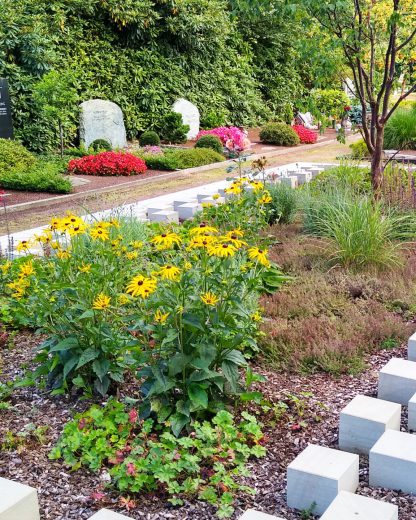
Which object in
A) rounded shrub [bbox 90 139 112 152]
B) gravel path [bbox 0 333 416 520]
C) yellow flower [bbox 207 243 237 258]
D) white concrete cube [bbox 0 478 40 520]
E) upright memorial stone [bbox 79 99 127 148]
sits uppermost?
upright memorial stone [bbox 79 99 127 148]

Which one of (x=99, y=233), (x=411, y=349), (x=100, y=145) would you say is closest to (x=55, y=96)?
(x=100, y=145)

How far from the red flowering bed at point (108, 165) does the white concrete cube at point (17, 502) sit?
431 inches

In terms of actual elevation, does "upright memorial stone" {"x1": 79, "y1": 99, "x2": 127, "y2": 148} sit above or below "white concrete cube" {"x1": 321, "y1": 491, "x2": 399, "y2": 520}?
above

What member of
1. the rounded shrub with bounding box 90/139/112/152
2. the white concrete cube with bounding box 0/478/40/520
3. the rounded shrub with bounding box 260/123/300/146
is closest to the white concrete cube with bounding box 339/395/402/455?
the white concrete cube with bounding box 0/478/40/520

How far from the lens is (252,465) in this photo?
2.95m

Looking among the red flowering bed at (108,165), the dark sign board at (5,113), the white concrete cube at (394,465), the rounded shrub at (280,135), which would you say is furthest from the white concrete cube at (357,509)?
the rounded shrub at (280,135)

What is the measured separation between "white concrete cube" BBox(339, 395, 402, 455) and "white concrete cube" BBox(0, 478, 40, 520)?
1.34 metres

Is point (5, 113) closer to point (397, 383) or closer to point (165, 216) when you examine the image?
point (165, 216)

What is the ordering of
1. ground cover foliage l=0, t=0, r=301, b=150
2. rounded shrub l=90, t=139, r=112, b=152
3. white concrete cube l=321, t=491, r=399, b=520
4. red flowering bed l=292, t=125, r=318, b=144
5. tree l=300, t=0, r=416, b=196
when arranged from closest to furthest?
1. white concrete cube l=321, t=491, r=399, b=520
2. tree l=300, t=0, r=416, b=196
3. ground cover foliage l=0, t=0, r=301, b=150
4. rounded shrub l=90, t=139, r=112, b=152
5. red flowering bed l=292, t=125, r=318, b=144

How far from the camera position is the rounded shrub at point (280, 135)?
61.1ft

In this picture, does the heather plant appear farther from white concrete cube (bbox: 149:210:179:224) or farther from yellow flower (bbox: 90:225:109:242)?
white concrete cube (bbox: 149:210:179:224)

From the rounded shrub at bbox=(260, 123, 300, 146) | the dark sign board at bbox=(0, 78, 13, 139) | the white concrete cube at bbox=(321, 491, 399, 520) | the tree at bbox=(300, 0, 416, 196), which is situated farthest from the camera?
the rounded shrub at bbox=(260, 123, 300, 146)

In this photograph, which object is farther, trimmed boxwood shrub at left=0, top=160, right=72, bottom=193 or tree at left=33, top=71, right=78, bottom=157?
tree at left=33, top=71, right=78, bottom=157

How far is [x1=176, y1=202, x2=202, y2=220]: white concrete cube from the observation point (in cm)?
784
